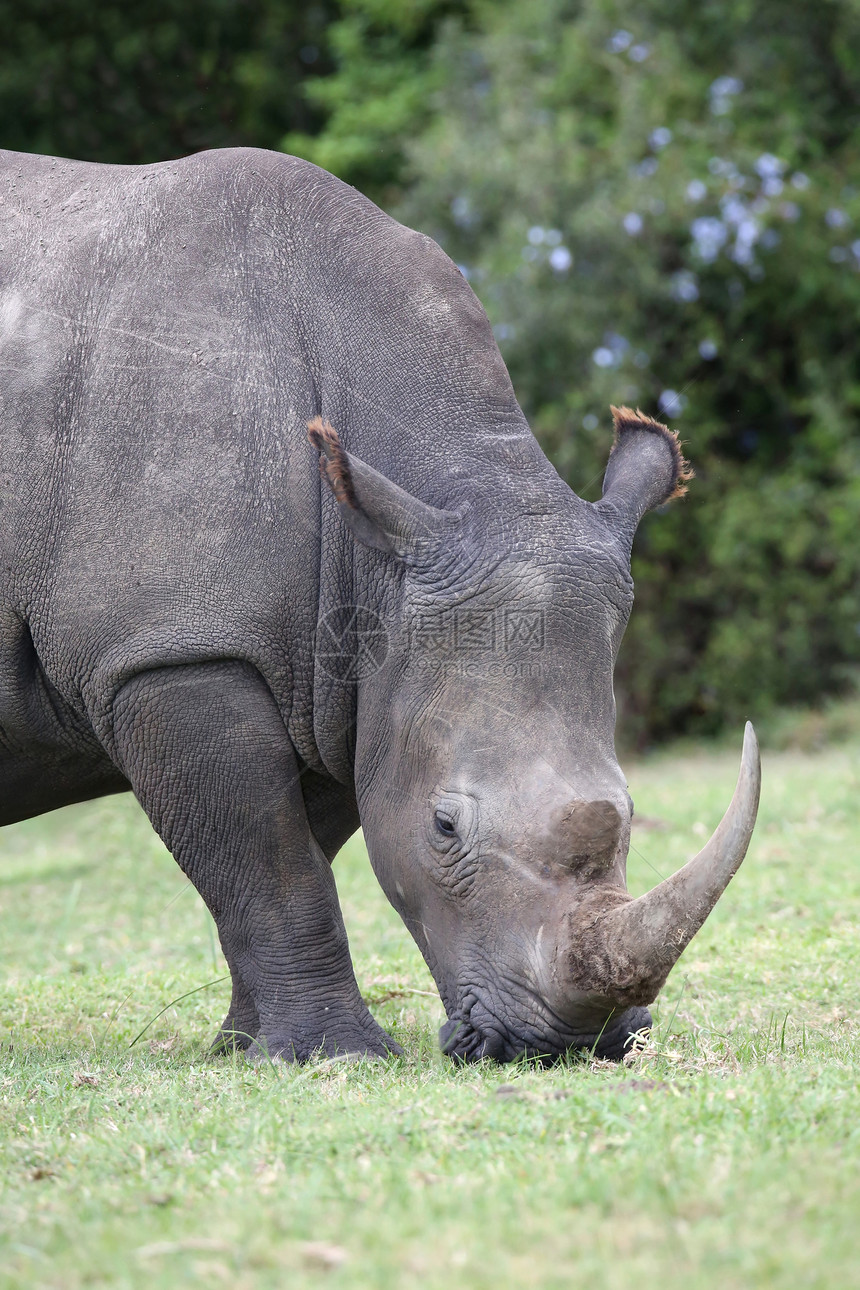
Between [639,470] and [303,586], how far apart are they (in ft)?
4.08

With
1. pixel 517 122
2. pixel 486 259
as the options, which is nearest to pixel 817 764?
pixel 486 259

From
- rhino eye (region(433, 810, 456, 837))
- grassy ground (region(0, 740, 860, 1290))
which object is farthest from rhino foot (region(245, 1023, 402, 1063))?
rhino eye (region(433, 810, 456, 837))

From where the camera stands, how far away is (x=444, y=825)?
453cm

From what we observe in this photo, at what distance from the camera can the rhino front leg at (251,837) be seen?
471 cm

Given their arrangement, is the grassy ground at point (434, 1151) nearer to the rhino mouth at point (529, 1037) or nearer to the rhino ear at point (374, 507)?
the rhino mouth at point (529, 1037)

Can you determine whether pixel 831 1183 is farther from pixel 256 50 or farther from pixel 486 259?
pixel 256 50

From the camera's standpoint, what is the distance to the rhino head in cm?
415

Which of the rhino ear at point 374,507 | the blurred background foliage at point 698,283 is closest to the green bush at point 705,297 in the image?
the blurred background foliage at point 698,283

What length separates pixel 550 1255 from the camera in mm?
2701

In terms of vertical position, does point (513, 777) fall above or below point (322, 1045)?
above

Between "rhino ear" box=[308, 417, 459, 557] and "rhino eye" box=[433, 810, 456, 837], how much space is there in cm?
79

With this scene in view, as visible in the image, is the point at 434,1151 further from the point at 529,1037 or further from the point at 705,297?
the point at 705,297

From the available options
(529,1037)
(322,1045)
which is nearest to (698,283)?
(322,1045)

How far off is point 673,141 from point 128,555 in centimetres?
1202
